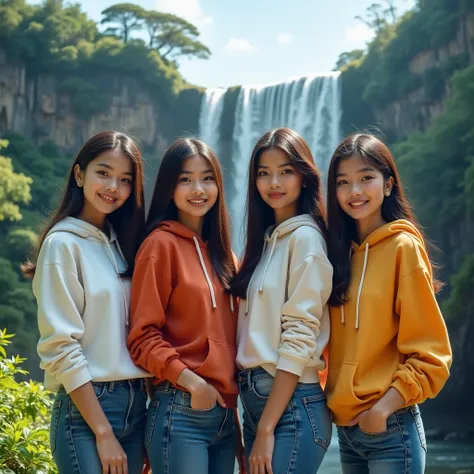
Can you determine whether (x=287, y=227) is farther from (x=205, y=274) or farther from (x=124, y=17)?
(x=124, y=17)

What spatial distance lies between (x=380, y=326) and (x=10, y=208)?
9.41m

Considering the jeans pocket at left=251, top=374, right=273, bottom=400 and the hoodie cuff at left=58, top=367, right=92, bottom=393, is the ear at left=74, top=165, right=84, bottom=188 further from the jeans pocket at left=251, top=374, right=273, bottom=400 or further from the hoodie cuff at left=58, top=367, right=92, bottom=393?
the jeans pocket at left=251, top=374, right=273, bottom=400

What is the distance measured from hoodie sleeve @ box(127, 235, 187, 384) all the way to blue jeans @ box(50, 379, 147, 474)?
135mm

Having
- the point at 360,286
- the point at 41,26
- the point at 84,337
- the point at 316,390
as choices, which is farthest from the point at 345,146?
the point at 41,26

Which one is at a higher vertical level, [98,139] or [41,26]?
[41,26]

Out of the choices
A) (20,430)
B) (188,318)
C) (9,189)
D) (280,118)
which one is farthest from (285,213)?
(280,118)

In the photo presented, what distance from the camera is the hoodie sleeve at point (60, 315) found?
246cm

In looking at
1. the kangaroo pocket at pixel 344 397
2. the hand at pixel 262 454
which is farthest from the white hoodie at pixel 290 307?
the hand at pixel 262 454

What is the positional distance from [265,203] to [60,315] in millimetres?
950

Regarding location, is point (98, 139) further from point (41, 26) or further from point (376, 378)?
point (41, 26)

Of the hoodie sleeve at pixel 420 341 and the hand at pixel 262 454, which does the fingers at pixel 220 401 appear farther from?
the hoodie sleeve at pixel 420 341

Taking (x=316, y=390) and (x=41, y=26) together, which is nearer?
(x=316, y=390)

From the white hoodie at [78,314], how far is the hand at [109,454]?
0.20 meters

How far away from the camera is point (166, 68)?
2514 centimetres
